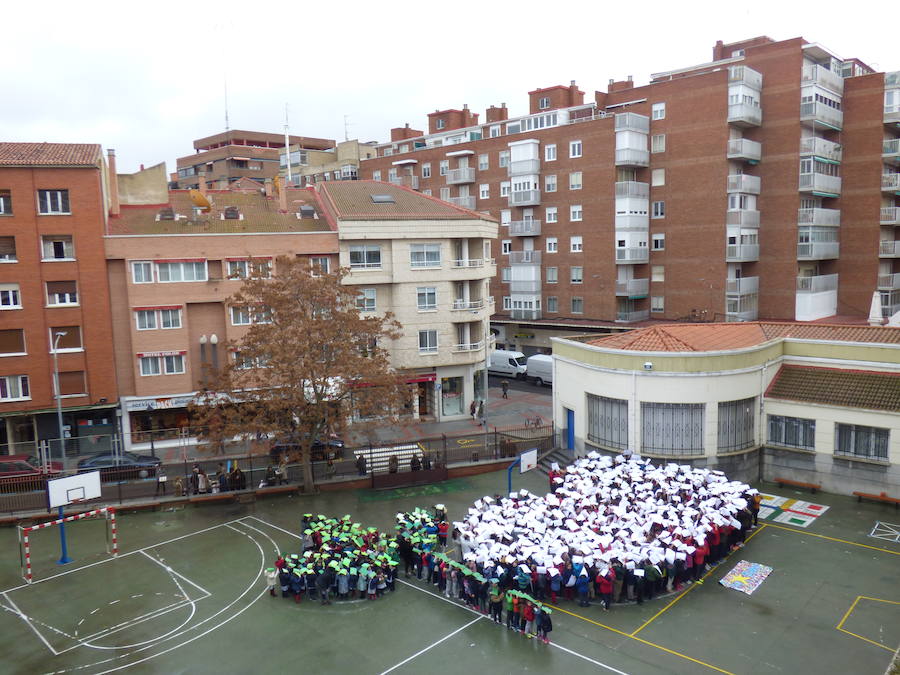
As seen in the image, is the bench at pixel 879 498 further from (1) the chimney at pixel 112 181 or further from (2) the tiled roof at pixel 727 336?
(1) the chimney at pixel 112 181

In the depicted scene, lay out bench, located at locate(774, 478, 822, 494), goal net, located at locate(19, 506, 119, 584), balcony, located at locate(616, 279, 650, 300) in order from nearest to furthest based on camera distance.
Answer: goal net, located at locate(19, 506, 119, 584), bench, located at locate(774, 478, 822, 494), balcony, located at locate(616, 279, 650, 300)

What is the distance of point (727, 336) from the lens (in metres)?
35.2

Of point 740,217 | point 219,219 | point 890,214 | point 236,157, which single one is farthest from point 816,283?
point 236,157

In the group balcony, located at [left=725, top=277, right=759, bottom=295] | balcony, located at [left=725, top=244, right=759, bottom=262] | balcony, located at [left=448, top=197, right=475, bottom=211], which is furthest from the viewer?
balcony, located at [left=448, top=197, right=475, bottom=211]

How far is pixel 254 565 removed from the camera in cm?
2544

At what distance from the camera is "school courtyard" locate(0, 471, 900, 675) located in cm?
1883

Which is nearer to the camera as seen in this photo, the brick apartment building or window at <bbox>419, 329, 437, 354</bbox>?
window at <bbox>419, 329, 437, 354</bbox>

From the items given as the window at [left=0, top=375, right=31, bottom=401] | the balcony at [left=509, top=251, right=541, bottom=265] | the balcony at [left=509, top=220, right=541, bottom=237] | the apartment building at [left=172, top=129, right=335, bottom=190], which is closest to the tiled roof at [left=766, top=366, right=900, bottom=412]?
the balcony at [left=509, top=251, right=541, bottom=265]

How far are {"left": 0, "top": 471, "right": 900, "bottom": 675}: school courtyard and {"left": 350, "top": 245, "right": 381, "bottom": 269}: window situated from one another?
2062 cm

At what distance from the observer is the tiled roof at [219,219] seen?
139 ft

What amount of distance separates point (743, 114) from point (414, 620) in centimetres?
4691

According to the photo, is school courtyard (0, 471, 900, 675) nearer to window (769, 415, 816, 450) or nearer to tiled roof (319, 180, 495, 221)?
window (769, 415, 816, 450)

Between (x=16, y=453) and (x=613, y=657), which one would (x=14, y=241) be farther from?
(x=613, y=657)

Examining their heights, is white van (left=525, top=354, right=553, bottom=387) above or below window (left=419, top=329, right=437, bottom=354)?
below
